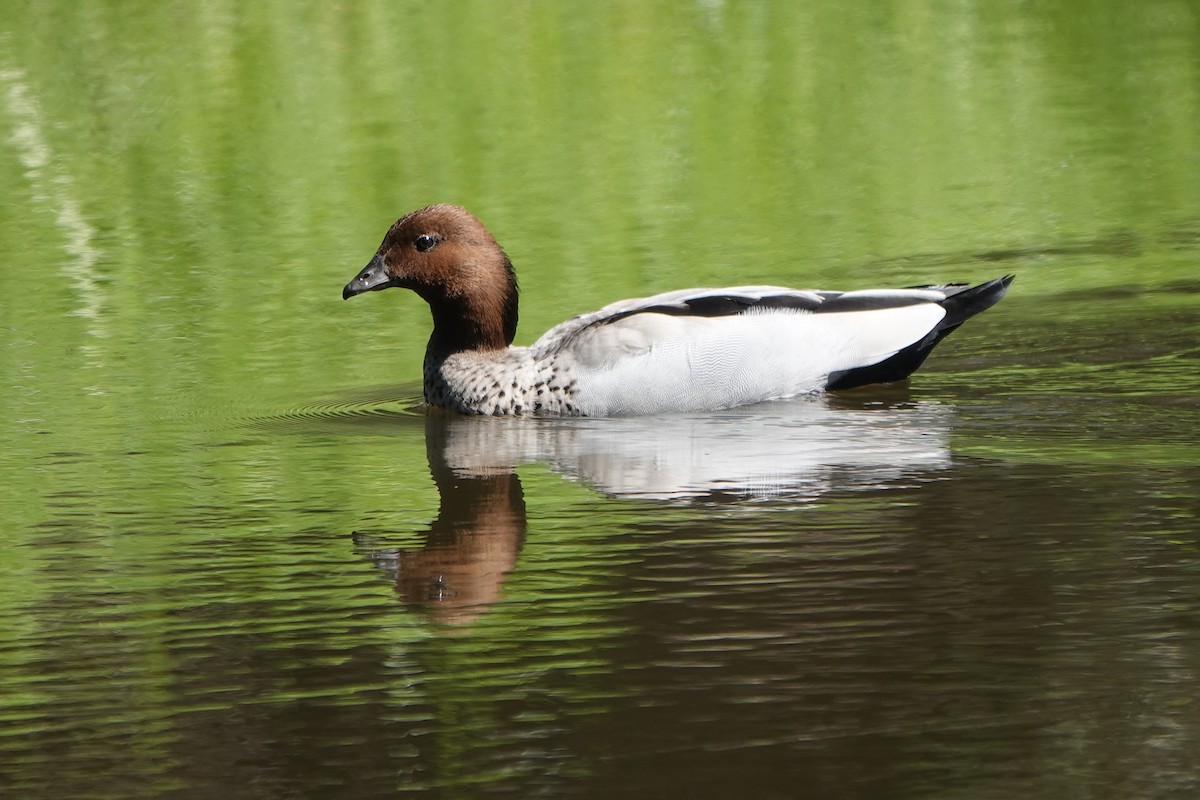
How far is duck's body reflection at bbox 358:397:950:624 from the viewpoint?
664cm

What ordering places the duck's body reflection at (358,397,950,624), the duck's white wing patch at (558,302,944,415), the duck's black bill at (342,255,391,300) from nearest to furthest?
1. the duck's body reflection at (358,397,950,624)
2. the duck's white wing patch at (558,302,944,415)
3. the duck's black bill at (342,255,391,300)

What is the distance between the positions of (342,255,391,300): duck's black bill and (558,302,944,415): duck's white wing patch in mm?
1227

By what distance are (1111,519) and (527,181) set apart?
405 inches

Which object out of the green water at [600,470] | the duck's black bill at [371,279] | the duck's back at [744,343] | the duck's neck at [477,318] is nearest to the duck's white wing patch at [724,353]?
the duck's back at [744,343]

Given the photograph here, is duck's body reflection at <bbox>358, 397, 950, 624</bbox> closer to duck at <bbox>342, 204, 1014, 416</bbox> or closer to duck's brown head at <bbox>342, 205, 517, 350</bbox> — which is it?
duck at <bbox>342, 204, 1014, 416</bbox>

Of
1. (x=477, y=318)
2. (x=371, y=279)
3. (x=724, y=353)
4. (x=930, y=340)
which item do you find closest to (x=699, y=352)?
(x=724, y=353)

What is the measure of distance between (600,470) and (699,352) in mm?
1546

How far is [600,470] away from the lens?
816 centimetres

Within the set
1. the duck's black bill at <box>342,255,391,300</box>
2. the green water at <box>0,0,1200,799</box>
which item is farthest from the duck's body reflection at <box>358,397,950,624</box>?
the duck's black bill at <box>342,255,391,300</box>

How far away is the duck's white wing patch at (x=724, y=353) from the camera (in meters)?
9.52

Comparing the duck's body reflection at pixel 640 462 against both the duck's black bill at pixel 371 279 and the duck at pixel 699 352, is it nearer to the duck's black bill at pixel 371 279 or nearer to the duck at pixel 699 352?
the duck at pixel 699 352

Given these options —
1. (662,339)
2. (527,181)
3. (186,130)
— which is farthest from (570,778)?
(186,130)

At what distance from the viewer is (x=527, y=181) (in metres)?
16.5

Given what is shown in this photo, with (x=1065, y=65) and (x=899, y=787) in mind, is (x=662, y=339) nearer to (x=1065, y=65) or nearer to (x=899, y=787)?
(x=899, y=787)
